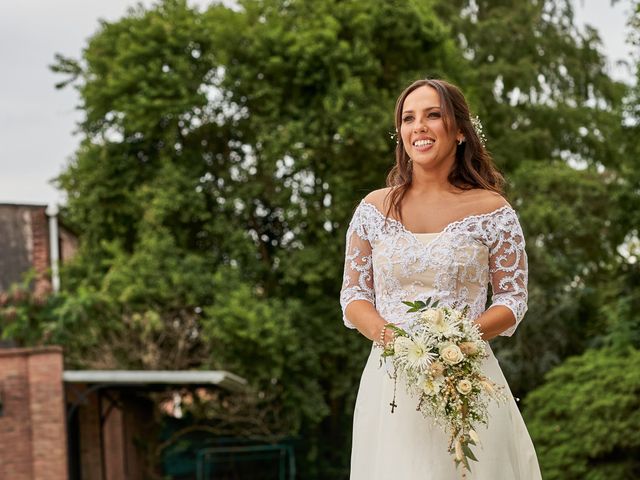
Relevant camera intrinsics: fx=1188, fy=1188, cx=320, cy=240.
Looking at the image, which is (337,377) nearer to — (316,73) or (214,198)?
(214,198)

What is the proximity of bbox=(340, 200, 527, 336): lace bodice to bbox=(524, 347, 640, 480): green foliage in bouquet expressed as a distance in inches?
447

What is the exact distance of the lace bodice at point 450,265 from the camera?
3857 millimetres

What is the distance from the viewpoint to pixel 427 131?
3885 millimetres

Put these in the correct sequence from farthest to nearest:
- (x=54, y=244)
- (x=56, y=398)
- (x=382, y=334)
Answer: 1. (x=54, y=244)
2. (x=56, y=398)
3. (x=382, y=334)

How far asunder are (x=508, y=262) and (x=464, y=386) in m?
0.52

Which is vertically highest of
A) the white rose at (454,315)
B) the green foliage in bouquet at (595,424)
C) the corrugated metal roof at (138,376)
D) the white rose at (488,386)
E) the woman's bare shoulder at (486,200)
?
the woman's bare shoulder at (486,200)

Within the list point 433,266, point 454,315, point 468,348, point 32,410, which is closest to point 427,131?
point 433,266

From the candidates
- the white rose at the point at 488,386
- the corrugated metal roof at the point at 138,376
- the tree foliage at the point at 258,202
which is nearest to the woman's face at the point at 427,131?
the white rose at the point at 488,386

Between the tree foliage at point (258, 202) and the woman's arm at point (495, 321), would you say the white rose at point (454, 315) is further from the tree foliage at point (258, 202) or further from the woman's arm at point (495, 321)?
the tree foliage at point (258, 202)

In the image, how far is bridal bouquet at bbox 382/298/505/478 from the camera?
11.8 feet

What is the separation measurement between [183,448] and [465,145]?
2000 cm

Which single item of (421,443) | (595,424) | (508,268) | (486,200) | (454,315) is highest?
(486,200)

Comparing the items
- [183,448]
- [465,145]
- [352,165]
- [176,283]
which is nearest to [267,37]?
[352,165]

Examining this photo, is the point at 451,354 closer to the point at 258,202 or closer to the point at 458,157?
the point at 458,157
